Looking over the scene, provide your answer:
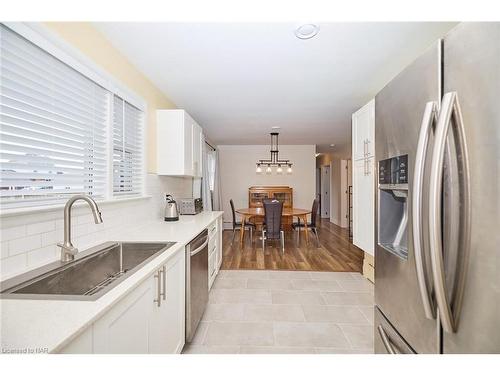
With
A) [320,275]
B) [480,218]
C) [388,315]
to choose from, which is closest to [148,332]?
[388,315]

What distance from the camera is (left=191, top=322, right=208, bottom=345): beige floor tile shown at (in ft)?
6.29

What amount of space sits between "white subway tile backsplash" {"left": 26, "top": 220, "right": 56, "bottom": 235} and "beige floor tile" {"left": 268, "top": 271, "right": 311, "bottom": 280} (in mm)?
2559

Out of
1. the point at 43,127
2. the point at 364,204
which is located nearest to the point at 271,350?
the point at 364,204

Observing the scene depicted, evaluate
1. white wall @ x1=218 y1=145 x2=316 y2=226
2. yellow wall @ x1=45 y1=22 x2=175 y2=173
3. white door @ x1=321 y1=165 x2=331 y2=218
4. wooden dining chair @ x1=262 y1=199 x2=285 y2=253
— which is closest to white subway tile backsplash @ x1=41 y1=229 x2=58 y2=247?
yellow wall @ x1=45 y1=22 x2=175 y2=173

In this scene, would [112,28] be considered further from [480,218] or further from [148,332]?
[480,218]

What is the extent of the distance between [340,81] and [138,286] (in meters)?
2.66

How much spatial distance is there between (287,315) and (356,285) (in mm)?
1192

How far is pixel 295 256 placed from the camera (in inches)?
167

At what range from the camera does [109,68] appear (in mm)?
1893

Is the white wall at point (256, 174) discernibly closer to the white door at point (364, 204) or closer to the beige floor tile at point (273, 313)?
the white door at point (364, 204)

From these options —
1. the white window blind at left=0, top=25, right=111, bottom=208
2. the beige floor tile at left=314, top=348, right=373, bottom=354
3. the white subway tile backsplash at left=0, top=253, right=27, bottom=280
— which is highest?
the white window blind at left=0, top=25, right=111, bottom=208

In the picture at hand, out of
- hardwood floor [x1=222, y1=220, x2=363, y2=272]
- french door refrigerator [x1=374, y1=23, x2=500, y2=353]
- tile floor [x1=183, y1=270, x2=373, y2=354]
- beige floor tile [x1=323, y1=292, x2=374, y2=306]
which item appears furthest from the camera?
hardwood floor [x1=222, y1=220, x2=363, y2=272]

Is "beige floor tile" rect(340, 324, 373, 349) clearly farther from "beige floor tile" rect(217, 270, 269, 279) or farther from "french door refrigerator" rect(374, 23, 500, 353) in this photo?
"beige floor tile" rect(217, 270, 269, 279)

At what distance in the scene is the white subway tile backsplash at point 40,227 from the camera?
47.1 inches
